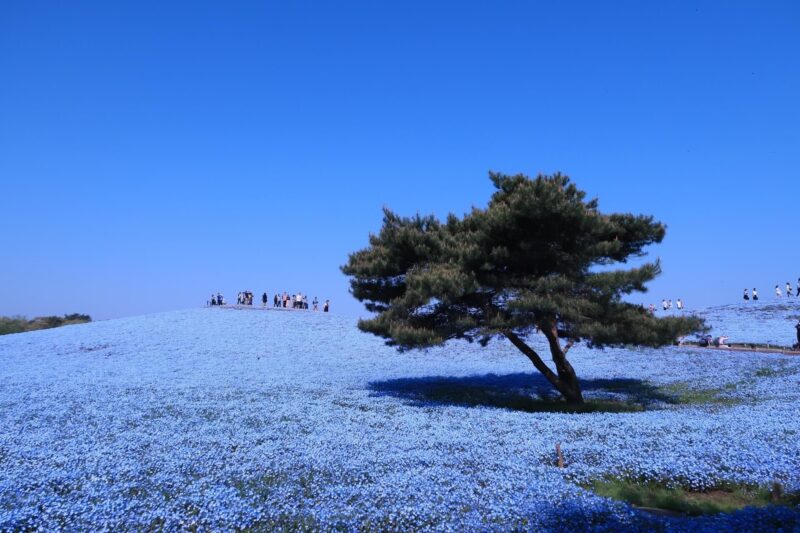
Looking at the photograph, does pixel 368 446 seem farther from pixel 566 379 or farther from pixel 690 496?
pixel 566 379

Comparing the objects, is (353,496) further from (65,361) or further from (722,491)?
(65,361)

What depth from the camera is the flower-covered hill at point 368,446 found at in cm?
630

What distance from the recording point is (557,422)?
36.9 feet

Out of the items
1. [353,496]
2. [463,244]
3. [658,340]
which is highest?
[463,244]

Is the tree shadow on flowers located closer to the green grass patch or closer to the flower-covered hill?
the flower-covered hill

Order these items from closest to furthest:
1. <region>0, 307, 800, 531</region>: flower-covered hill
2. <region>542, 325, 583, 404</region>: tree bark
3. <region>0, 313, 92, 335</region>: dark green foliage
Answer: <region>0, 307, 800, 531</region>: flower-covered hill
<region>542, 325, 583, 404</region>: tree bark
<region>0, 313, 92, 335</region>: dark green foliage

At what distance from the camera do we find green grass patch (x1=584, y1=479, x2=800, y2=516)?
6.62 m

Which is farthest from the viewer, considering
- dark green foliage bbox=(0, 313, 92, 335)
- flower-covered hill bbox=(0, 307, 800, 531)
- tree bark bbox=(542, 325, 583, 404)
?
dark green foliage bbox=(0, 313, 92, 335)

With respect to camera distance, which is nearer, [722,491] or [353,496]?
[353,496]

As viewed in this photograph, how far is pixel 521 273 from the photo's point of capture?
14.6m

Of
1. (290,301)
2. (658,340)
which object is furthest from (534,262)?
(290,301)

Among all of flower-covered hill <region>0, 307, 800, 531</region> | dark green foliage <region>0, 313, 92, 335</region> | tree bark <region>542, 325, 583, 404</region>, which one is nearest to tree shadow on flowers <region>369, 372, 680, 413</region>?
flower-covered hill <region>0, 307, 800, 531</region>

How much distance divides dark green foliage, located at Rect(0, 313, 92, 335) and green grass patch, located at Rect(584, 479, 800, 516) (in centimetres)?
4359

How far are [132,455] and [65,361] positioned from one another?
1855 cm
